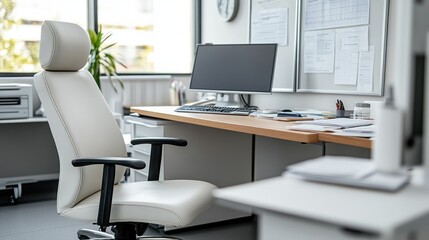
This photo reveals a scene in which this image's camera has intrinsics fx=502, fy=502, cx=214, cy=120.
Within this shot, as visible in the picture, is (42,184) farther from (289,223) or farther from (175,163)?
(289,223)

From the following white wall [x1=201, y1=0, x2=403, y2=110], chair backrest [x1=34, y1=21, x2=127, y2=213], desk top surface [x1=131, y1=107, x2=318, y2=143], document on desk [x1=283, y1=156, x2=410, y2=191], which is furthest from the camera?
white wall [x1=201, y1=0, x2=403, y2=110]

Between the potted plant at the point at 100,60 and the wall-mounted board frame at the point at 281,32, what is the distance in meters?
1.31

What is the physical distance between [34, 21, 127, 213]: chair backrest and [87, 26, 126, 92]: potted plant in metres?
1.59

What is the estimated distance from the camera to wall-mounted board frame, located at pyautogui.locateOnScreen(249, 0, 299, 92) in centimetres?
330

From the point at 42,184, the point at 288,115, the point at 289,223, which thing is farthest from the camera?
the point at 42,184

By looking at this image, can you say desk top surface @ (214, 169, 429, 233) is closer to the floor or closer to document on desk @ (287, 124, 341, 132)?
document on desk @ (287, 124, 341, 132)

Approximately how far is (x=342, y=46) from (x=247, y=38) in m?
0.97

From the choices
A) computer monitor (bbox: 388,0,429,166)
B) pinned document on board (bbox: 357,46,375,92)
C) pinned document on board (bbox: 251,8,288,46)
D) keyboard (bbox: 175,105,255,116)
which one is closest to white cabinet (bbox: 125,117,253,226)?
keyboard (bbox: 175,105,255,116)

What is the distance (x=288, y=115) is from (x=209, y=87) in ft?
2.62

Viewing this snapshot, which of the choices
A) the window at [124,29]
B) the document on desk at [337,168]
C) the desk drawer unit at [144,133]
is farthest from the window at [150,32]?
the document on desk at [337,168]

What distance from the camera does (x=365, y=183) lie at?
3.80 ft

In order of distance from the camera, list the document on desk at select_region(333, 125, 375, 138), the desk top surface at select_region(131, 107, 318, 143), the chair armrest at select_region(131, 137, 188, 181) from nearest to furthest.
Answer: the document on desk at select_region(333, 125, 375, 138)
the desk top surface at select_region(131, 107, 318, 143)
the chair armrest at select_region(131, 137, 188, 181)

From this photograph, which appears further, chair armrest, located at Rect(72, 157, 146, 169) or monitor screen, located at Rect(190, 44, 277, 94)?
monitor screen, located at Rect(190, 44, 277, 94)

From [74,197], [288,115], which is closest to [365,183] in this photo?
[74,197]
